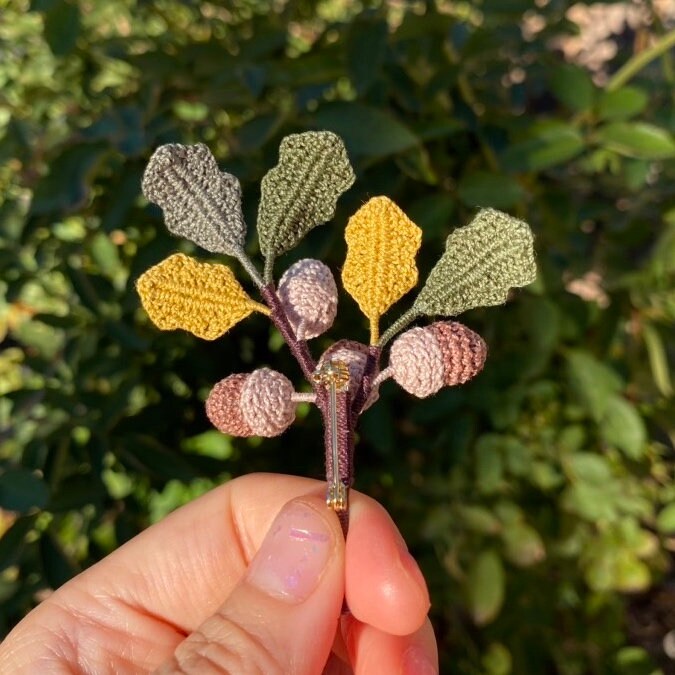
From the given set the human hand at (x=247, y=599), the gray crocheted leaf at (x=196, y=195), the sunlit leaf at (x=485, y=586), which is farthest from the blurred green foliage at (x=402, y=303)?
the gray crocheted leaf at (x=196, y=195)

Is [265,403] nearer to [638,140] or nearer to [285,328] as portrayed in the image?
[285,328]

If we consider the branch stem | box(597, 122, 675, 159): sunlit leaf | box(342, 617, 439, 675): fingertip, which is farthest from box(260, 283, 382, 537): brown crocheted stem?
the branch stem

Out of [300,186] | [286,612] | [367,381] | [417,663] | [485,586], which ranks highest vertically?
[300,186]

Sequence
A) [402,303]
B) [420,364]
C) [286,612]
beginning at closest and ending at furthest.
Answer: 1. [420,364]
2. [286,612]
3. [402,303]

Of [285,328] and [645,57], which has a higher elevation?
[285,328]

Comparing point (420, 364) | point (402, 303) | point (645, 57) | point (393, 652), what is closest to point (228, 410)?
point (420, 364)

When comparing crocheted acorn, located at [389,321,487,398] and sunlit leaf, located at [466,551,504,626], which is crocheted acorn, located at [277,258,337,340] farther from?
sunlit leaf, located at [466,551,504,626]

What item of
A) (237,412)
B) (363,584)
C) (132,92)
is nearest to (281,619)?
(363,584)
